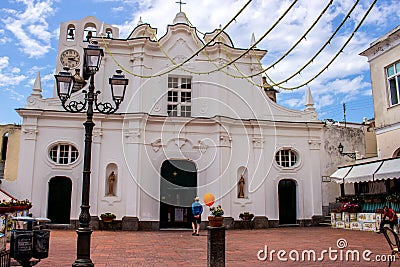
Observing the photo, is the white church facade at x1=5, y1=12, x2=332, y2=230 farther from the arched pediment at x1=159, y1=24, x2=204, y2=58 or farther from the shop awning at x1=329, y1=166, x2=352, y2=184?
the shop awning at x1=329, y1=166, x2=352, y2=184

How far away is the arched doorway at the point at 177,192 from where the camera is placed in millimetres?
19266

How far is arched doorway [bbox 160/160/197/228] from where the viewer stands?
63.2ft

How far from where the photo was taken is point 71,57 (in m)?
26.9

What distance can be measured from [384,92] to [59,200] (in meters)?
16.4

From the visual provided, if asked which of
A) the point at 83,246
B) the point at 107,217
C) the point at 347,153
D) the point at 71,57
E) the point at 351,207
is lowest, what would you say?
the point at 83,246

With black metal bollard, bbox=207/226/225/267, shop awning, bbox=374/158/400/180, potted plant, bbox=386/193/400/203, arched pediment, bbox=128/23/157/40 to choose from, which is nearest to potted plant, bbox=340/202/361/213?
shop awning, bbox=374/158/400/180

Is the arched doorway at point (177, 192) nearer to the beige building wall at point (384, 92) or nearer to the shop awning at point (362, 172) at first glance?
the shop awning at point (362, 172)

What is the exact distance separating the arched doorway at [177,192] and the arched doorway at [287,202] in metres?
4.74

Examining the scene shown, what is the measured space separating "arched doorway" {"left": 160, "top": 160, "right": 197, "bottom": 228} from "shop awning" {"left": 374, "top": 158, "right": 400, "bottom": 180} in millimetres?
8519

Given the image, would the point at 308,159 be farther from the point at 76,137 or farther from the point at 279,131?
the point at 76,137

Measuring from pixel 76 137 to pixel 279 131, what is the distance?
1032cm

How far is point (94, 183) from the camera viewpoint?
18.6 meters

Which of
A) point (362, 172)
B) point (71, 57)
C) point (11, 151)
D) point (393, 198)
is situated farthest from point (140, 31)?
point (393, 198)

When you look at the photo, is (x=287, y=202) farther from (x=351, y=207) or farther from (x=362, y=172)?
(x=362, y=172)
